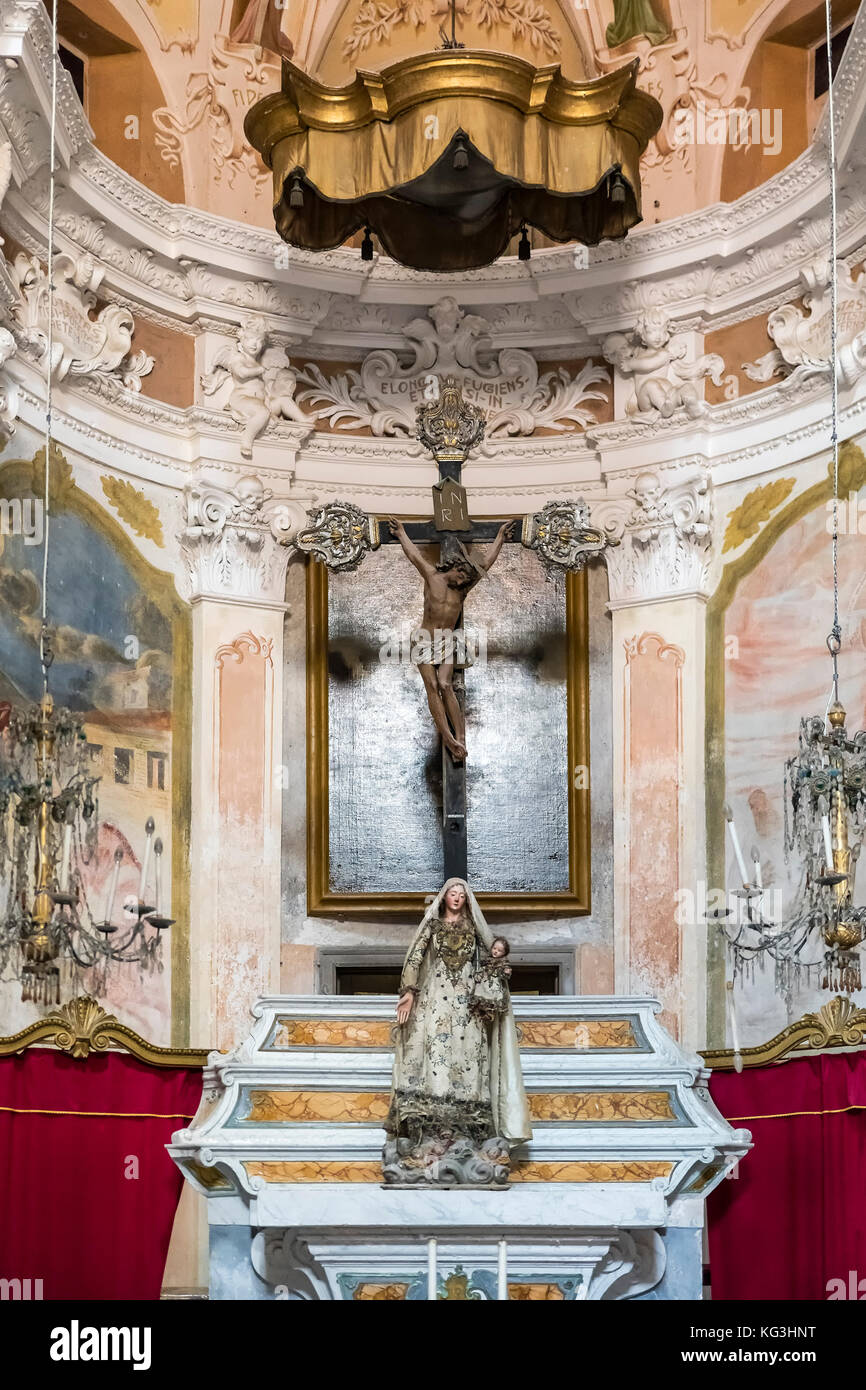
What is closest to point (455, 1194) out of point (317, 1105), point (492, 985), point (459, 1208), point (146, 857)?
point (459, 1208)

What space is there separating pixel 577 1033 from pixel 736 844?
1870 millimetres

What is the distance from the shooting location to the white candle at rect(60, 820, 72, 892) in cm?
1230

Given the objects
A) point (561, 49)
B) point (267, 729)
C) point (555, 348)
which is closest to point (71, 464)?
point (267, 729)

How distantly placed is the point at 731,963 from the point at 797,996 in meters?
0.69

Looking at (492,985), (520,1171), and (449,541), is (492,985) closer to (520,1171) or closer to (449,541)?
(520,1171)

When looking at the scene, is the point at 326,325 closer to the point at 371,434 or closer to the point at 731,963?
the point at 371,434

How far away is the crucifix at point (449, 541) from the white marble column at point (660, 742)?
94 cm

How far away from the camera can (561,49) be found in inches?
576

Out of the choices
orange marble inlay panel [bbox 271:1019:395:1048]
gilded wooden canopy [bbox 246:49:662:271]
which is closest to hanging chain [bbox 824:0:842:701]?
gilded wooden canopy [bbox 246:49:662:271]

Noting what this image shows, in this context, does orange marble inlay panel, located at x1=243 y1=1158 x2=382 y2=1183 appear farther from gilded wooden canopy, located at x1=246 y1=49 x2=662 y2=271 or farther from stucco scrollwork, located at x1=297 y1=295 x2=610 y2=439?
stucco scrollwork, located at x1=297 y1=295 x2=610 y2=439

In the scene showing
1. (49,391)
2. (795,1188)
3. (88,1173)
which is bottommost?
(795,1188)

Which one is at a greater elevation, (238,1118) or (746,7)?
(746,7)

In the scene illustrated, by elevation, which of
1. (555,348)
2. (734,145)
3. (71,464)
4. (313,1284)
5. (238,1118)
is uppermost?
(734,145)

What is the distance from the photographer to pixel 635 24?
46.8 feet
